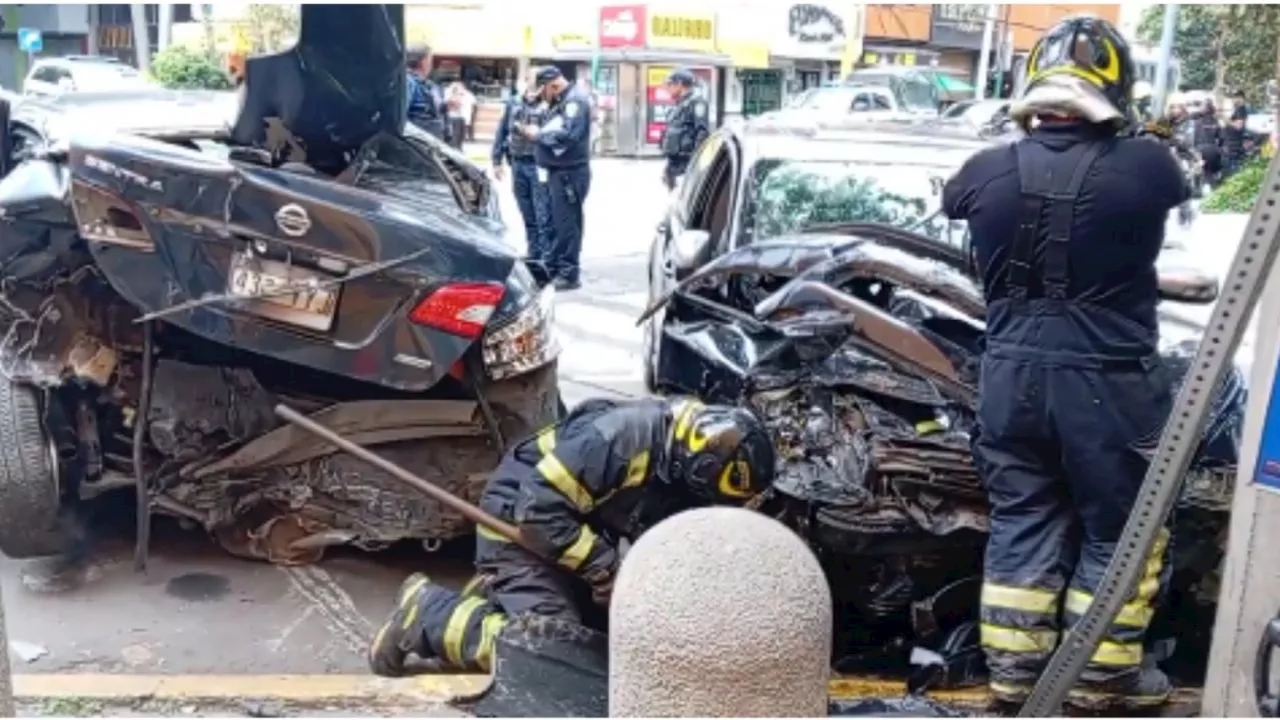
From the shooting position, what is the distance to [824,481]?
11.8ft

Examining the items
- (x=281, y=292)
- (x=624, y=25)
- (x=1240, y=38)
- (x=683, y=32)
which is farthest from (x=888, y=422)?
(x=683, y=32)

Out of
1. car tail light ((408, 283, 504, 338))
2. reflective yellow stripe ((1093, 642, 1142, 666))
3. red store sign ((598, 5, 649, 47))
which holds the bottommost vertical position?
reflective yellow stripe ((1093, 642, 1142, 666))

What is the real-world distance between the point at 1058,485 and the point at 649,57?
91.6ft

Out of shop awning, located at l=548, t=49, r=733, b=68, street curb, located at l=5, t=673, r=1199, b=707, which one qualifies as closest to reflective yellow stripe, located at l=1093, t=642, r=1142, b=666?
street curb, located at l=5, t=673, r=1199, b=707

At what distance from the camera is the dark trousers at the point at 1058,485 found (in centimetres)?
322

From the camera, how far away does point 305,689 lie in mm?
3584

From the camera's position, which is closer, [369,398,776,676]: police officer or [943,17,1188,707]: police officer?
[943,17,1188,707]: police officer

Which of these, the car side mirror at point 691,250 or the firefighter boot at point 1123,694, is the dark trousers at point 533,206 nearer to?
the car side mirror at point 691,250

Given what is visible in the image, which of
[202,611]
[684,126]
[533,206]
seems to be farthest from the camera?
[684,126]

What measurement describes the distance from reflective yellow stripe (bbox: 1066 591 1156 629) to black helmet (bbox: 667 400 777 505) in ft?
2.66

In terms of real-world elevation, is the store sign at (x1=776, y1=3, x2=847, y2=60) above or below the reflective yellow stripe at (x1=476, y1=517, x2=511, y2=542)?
above

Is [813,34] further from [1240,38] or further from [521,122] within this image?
[521,122]

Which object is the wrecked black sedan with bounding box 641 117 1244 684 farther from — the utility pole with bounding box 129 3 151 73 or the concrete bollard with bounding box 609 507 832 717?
the utility pole with bounding box 129 3 151 73

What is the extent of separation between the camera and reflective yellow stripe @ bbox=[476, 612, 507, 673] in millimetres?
3639
